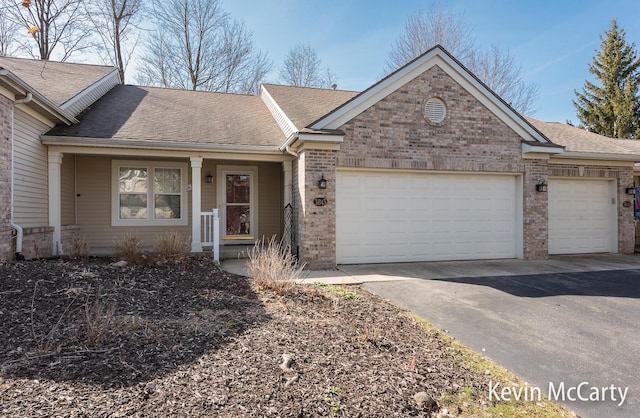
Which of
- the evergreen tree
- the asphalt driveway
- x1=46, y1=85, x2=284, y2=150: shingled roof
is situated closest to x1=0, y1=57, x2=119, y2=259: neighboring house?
x1=46, y1=85, x2=284, y2=150: shingled roof

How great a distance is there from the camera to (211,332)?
3850 mm

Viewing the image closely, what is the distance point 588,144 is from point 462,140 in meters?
4.86

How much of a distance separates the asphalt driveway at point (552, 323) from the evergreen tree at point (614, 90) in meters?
22.4

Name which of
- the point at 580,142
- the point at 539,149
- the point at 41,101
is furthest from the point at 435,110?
the point at 41,101

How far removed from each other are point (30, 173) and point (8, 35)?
16.7 meters

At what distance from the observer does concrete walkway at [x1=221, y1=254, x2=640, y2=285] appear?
7.32 m

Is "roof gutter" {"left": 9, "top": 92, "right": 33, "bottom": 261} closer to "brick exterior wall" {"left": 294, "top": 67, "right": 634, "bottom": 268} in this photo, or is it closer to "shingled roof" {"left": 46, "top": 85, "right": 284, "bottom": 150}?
"shingled roof" {"left": 46, "top": 85, "right": 284, "bottom": 150}

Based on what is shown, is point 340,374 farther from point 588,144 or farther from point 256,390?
point 588,144

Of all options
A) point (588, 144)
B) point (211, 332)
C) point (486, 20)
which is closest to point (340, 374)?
point (211, 332)

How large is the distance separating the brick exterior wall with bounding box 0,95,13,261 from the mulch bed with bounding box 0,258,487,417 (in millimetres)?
1603

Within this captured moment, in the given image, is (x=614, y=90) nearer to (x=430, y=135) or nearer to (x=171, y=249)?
(x=430, y=135)
